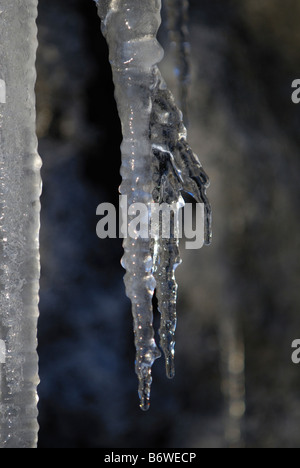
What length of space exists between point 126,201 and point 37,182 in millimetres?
119

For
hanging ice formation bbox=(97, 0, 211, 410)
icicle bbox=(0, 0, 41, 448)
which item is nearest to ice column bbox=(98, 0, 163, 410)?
hanging ice formation bbox=(97, 0, 211, 410)

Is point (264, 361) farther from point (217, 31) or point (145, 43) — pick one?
point (145, 43)

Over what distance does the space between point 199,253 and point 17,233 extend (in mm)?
743

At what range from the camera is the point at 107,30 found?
87 cm

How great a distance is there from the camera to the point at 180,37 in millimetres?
1459

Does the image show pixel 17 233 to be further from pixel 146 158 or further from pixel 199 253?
pixel 199 253

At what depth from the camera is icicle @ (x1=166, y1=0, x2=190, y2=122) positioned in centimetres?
145

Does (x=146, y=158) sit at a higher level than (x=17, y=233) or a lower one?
higher

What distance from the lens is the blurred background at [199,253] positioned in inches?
51.6

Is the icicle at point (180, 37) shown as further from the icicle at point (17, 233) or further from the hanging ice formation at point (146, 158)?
the icicle at point (17, 233)

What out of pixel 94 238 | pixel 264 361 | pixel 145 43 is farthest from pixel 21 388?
pixel 264 361

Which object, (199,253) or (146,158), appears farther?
(199,253)

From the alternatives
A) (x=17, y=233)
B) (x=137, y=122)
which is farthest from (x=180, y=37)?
(x=17, y=233)

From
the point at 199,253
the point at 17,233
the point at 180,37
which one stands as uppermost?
the point at 180,37
